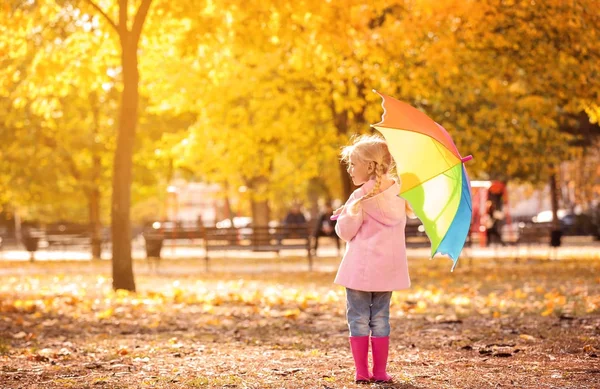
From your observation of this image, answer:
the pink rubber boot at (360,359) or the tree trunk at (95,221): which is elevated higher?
the tree trunk at (95,221)

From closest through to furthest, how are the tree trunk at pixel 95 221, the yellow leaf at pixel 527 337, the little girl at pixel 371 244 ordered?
the little girl at pixel 371 244 → the yellow leaf at pixel 527 337 → the tree trunk at pixel 95 221

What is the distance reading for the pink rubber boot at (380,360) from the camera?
21.1ft

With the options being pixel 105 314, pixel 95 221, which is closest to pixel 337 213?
pixel 105 314

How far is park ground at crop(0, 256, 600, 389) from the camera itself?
6.77 m

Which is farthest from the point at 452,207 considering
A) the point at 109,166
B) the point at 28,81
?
the point at 109,166

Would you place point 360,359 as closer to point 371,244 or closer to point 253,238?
point 371,244

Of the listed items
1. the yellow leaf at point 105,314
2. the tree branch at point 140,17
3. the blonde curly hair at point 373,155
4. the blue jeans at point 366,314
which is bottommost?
the yellow leaf at point 105,314

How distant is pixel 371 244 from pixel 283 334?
3.56 m

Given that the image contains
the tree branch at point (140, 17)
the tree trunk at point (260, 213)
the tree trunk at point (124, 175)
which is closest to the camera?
the tree branch at point (140, 17)

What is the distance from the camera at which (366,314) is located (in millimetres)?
6531

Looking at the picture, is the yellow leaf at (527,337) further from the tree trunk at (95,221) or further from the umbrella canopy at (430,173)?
the tree trunk at (95,221)

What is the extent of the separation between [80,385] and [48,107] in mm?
11444

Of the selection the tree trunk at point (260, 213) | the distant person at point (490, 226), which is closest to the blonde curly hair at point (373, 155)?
the distant person at point (490, 226)

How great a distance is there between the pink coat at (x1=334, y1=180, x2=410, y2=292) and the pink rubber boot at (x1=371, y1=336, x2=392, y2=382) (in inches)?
15.0
